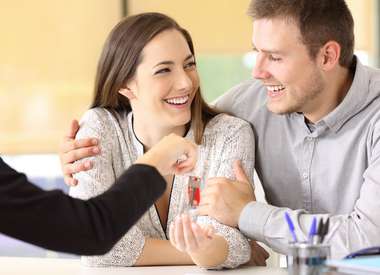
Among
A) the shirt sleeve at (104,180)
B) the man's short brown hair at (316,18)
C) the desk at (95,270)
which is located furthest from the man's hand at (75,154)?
the man's short brown hair at (316,18)

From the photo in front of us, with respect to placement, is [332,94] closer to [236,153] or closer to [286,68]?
[286,68]

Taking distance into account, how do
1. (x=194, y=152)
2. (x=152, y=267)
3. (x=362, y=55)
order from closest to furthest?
(x=194, y=152) < (x=152, y=267) < (x=362, y=55)

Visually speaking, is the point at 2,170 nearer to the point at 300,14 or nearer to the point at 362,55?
the point at 300,14

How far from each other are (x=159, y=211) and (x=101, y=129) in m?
0.30

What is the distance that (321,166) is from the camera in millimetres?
2217

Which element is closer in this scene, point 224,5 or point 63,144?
point 63,144

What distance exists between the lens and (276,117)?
91.6 inches

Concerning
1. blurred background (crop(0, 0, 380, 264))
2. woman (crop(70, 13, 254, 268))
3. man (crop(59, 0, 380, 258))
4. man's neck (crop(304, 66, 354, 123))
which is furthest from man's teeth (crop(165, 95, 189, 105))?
blurred background (crop(0, 0, 380, 264))

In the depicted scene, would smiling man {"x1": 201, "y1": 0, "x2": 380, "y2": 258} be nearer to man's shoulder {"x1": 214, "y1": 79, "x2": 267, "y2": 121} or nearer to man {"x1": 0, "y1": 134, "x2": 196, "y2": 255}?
man's shoulder {"x1": 214, "y1": 79, "x2": 267, "y2": 121}

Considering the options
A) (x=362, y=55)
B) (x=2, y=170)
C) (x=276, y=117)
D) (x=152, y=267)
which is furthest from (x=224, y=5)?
(x=2, y=170)

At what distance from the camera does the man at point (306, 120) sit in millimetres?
2104

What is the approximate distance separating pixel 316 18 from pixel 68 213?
1.19 metres

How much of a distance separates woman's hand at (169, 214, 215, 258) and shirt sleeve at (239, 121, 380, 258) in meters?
0.16

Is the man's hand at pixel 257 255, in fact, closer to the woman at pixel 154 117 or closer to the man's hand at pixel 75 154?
the woman at pixel 154 117
